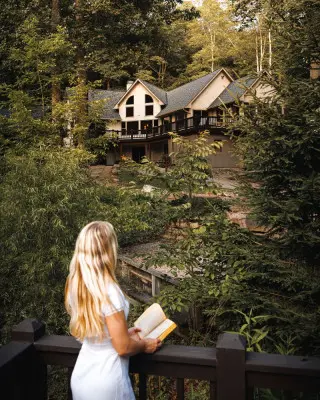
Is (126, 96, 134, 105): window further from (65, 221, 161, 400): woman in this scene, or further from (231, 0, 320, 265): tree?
(65, 221, 161, 400): woman

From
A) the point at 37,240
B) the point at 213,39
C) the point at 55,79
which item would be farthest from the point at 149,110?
the point at 37,240

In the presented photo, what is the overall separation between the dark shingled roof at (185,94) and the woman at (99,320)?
2930 centimetres

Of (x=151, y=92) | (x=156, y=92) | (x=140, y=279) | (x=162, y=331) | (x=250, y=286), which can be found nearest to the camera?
(x=162, y=331)

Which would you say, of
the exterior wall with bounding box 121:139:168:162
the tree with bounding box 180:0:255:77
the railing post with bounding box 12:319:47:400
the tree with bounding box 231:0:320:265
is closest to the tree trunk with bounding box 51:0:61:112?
the tree with bounding box 231:0:320:265

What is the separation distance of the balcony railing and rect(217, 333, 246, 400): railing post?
24.6m

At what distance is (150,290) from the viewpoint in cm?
961

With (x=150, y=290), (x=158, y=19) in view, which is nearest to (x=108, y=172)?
(x=158, y=19)

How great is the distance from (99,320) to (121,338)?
14 centimetres

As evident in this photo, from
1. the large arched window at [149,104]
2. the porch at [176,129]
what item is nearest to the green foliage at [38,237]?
the porch at [176,129]

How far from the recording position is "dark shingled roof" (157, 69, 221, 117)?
99.1ft

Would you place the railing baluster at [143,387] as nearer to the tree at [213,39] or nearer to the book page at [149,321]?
the book page at [149,321]

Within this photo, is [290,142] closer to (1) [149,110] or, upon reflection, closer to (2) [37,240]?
(2) [37,240]

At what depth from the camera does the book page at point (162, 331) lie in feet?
6.10

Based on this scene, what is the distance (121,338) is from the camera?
1.71 m
